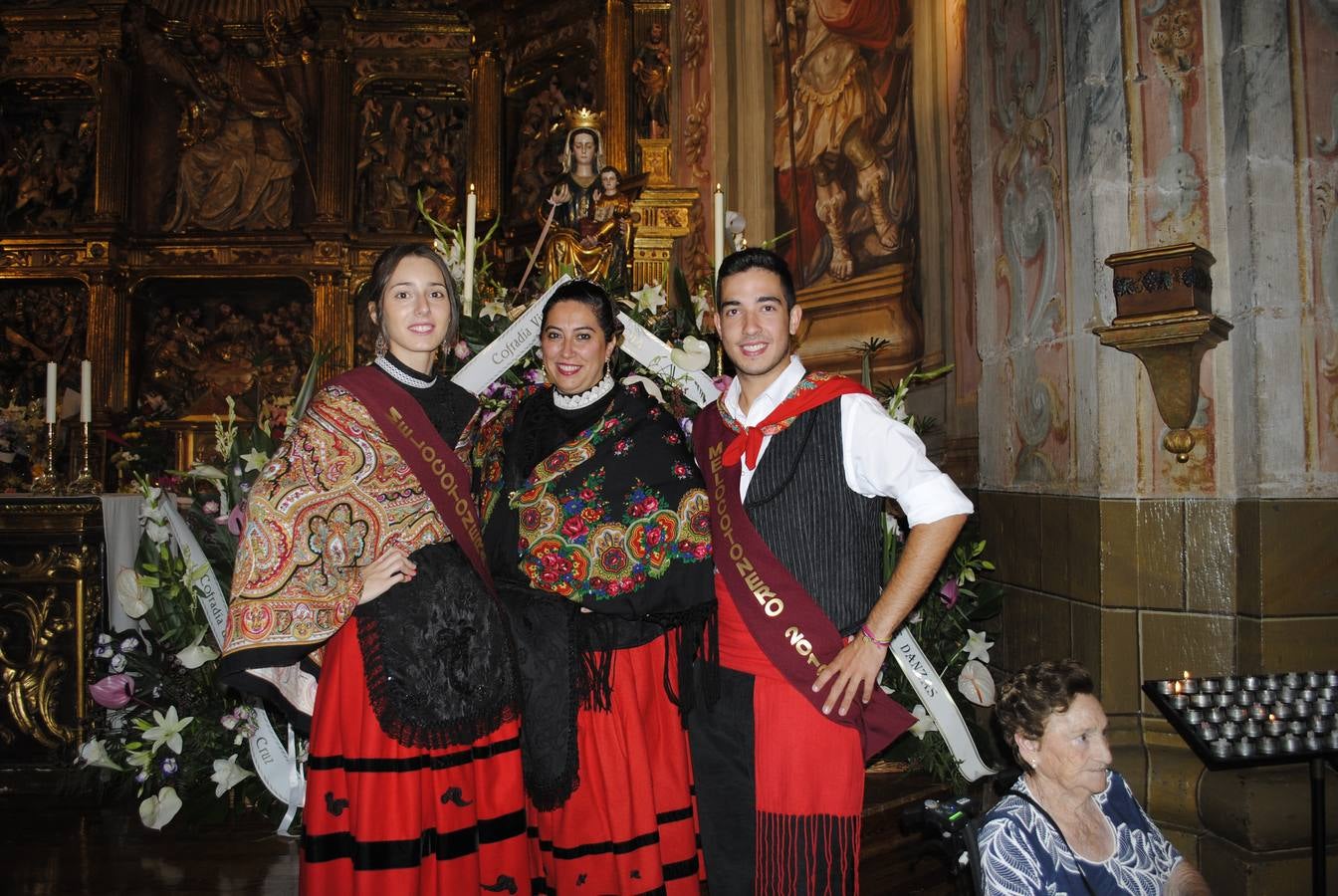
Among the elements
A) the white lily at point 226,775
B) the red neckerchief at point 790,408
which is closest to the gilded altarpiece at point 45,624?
the white lily at point 226,775

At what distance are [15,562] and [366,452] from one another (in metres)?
2.80

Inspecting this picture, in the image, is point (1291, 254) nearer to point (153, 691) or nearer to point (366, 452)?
point (366, 452)

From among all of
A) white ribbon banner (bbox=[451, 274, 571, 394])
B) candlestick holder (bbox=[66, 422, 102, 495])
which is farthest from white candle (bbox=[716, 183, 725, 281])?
candlestick holder (bbox=[66, 422, 102, 495])

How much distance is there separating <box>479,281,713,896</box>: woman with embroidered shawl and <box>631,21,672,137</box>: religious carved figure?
5.41m

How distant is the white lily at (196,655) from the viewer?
336 centimetres

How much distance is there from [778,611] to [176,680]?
2746 millimetres

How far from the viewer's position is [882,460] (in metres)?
2.02

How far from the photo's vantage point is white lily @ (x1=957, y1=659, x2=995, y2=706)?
3367 millimetres

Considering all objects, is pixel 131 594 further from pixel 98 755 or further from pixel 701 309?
pixel 701 309

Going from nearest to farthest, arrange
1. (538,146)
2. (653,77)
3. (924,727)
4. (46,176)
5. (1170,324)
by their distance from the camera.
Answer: (1170,324) → (924,727) → (653,77) → (538,146) → (46,176)

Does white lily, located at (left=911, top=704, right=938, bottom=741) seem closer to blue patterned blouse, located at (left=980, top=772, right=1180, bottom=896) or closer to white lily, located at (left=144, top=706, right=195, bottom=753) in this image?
blue patterned blouse, located at (left=980, top=772, right=1180, bottom=896)

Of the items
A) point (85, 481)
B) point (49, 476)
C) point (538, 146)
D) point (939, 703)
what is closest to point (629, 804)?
point (939, 703)

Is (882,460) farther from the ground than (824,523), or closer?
farther from the ground

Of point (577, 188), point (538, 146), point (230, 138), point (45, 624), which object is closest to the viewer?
point (45, 624)
